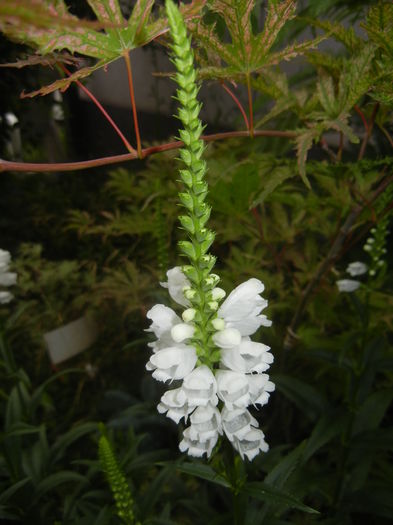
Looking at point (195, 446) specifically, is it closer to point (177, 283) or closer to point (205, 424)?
point (205, 424)

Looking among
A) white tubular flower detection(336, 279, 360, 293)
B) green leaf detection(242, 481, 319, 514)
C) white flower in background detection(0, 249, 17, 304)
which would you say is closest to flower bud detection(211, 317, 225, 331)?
green leaf detection(242, 481, 319, 514)

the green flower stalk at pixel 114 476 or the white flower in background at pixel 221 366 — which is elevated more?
the white flower in background at pixel 221 366

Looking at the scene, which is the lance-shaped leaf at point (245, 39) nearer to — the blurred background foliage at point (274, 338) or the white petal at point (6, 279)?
the blurred background foliage at point (274, 338)

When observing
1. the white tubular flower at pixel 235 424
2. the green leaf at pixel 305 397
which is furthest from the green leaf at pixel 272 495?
the green leaf at pixel 305 397

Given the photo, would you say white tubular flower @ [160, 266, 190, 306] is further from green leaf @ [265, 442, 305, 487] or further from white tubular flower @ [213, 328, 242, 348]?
green leaf @ [265, 442, 305, 487]

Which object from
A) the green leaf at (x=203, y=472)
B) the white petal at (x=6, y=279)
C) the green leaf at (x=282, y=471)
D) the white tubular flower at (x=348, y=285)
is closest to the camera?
the green leaf at (x=203, y=472)

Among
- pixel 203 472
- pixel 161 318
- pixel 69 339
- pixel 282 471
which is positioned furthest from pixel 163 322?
pixel 69 339

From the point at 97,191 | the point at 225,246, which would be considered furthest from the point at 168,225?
the point at 97,191

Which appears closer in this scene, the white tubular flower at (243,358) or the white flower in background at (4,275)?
the white tubular flower at (243,358)

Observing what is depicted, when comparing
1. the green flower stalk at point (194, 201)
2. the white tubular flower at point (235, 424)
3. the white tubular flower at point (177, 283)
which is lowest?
the white tubular flower at point (235, 424)
